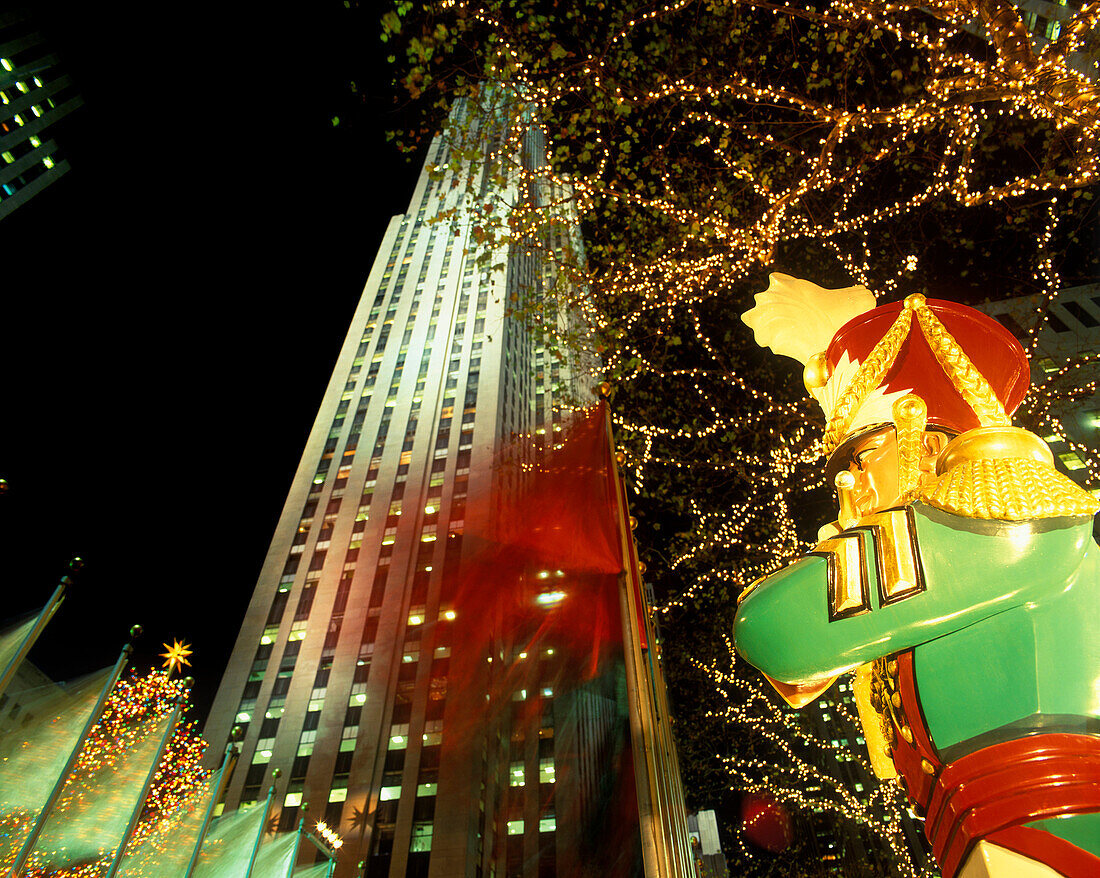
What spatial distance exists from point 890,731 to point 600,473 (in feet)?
9.14

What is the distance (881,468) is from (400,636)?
38.4 m

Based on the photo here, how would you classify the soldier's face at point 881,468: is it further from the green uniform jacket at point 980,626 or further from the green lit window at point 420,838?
the green lit window at point 420,838

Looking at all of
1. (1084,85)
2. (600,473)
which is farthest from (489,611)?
(1084,85)

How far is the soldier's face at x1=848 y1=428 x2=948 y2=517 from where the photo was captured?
1.62 m

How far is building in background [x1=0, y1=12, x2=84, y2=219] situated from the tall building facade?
2627 centimetres

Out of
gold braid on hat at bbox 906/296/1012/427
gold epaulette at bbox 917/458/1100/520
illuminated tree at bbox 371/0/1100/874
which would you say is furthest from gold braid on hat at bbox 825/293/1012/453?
illuminated tree at bbox 371/0/1100/874

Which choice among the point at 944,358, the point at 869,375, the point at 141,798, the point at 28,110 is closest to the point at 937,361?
the point at 944,358

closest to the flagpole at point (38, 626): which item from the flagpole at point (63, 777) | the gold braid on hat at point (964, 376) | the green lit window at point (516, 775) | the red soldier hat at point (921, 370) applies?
the flagpole at point (63, 777)

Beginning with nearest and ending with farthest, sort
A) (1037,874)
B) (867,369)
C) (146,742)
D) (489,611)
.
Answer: (1037,874), (867,369), (489,611), (146,742)

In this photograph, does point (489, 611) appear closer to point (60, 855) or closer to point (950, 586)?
point (950, 586)

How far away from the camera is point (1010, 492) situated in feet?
3.97

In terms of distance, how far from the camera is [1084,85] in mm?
4340

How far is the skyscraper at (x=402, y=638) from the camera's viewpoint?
30828 mm

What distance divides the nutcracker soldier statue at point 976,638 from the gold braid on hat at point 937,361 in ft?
0.05
